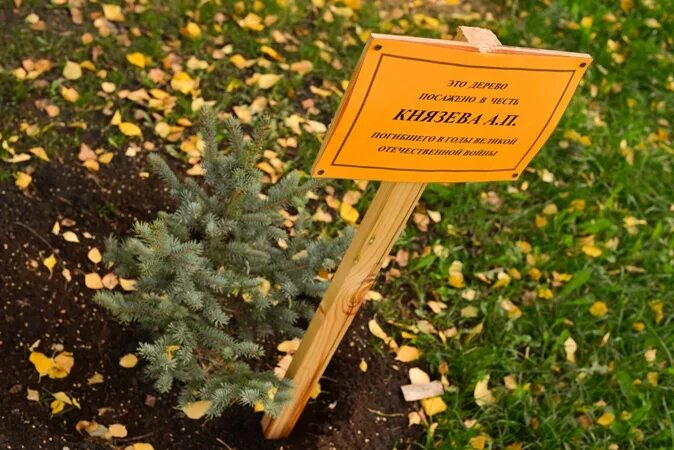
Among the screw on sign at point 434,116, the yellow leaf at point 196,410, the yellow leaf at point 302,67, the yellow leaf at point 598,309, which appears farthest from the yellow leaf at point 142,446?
the yellow leaf at point 302,67

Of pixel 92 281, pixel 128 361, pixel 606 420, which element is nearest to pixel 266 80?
pixel 92 281

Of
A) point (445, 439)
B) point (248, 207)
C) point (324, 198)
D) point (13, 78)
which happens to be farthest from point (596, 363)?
point (13, 78)

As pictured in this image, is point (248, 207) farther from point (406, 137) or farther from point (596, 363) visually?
point (596, 363)

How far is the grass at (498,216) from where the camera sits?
9.09ft

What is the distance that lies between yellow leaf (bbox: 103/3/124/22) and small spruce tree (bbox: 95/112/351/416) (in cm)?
161

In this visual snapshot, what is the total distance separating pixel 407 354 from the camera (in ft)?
8.99

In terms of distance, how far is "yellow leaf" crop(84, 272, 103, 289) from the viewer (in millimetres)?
2510

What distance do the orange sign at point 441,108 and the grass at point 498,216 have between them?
4.11 ft

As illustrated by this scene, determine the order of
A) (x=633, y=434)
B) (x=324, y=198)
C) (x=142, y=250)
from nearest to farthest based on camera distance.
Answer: (x=142, y=250) < (x=633, y=434) < (x=324, y=198)

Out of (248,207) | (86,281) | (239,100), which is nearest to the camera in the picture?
(248,207)

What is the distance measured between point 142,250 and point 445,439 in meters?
1.26

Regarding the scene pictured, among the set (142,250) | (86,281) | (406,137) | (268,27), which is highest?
(406,137)

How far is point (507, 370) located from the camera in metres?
2.81

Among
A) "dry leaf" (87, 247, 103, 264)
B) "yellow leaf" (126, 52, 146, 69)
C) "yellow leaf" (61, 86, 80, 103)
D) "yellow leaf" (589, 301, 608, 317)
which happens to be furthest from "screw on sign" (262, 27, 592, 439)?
"yellow leaf" (126, 52, 146, 69)
